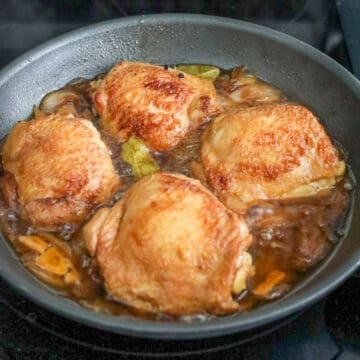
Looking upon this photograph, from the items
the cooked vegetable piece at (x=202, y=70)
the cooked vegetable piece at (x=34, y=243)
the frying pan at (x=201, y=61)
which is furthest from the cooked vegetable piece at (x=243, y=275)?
the cooked vegetable piece at (x=202, y=70)

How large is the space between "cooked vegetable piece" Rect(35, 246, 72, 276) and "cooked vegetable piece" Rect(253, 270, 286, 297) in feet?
1.70

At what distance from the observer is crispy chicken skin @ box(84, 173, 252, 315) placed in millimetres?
1555

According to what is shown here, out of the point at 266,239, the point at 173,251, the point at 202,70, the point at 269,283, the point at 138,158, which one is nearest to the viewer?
the point at 173,251

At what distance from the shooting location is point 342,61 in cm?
289

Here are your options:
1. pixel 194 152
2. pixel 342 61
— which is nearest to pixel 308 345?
pixel 194 152

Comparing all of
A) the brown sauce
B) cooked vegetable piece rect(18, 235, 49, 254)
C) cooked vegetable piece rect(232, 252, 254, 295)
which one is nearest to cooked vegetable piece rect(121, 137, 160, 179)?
the brown sauce

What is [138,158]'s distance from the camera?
1.99 metres

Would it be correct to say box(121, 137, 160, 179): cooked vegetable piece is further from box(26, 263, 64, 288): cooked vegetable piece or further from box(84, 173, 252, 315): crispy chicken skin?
box(26, 263, 64, 288): cooked vegetable piece

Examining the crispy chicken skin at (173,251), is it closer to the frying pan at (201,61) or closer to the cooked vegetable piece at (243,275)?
the cooked vegetable piece at (243,275)

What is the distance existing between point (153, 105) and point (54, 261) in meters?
0.65

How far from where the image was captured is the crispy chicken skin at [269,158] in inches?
73.9

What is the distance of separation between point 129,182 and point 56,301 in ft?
1.80

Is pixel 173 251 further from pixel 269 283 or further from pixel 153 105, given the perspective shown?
pixel 153 105

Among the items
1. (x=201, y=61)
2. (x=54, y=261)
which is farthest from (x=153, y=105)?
(x=54, y=261)
